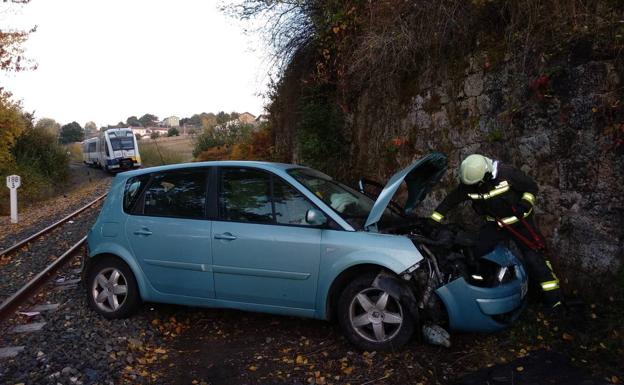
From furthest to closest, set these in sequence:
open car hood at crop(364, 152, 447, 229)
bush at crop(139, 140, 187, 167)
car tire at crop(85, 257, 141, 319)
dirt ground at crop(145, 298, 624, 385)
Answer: bush at crop(139, 140, 187, 167)
car tire at crop(85, 257, 141, 319)
open car hood at crop(364, 152, 447, 229)
dirt ground at crop(145, 298, 624, 385)

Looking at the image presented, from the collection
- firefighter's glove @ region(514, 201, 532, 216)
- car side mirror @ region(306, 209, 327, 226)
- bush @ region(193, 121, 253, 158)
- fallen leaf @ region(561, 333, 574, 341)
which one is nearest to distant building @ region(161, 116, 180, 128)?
bush @ region(193, 121, 253, 158)

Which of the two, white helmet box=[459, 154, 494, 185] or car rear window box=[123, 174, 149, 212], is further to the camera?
car rear window box=[123, 174, 149, 212]

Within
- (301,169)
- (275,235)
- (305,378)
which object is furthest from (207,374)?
(301,169)

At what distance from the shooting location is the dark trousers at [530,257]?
14.5 feet

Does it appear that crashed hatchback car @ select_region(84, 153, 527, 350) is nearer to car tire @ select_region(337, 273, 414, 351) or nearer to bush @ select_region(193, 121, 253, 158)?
car tire @ select_region(337, 273, 414, 351)

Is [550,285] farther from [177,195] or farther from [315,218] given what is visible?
[177,195]

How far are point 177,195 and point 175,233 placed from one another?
16.9 inches

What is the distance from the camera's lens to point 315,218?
4.39m

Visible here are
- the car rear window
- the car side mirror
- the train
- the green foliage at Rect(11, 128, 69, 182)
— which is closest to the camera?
the car side mirror

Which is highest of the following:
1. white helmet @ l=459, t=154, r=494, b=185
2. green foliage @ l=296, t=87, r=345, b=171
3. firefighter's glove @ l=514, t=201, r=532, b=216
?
green foliage @ l=296, t=87, r=345, b=171

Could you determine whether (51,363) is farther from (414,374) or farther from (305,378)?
(414,374)

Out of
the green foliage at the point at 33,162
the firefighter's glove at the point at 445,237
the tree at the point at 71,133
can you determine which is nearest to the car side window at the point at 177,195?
the firefighter's glove at the point at 445,237

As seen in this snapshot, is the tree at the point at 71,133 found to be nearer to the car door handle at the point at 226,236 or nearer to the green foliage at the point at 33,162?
the green foliage at the point at 33,162

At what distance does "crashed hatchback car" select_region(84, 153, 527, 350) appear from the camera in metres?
4.23
